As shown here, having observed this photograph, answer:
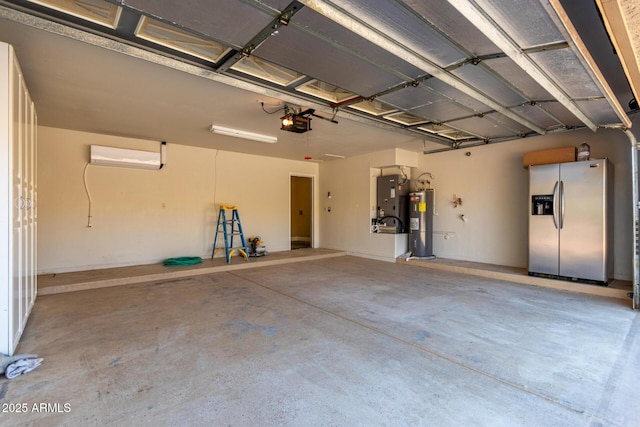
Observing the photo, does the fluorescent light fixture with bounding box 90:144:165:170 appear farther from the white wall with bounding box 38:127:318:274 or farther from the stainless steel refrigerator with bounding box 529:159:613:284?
the stainless steel refrigerator with bounding box 529:159:613:284

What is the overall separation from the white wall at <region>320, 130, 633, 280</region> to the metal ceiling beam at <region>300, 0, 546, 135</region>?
2.83 metres

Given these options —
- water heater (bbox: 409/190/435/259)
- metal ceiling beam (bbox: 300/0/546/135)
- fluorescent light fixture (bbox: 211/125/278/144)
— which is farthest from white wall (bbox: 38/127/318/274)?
metal ceiling beam (bbox: 300/0/546/135)

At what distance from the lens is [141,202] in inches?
240

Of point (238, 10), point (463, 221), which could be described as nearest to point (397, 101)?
point (238, 10)

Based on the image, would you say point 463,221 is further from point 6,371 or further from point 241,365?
point 6,371

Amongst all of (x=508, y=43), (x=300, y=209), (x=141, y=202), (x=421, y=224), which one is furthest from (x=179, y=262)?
(x=508, y=43)

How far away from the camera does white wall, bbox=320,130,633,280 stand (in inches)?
182

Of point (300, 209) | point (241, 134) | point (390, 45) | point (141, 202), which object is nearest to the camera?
point (390, 45)

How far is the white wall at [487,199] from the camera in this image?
4.62 meters

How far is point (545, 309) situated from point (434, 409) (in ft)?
9.01

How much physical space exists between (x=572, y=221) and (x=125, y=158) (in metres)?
7.78

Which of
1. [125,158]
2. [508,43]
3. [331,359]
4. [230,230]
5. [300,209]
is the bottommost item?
[331,359]

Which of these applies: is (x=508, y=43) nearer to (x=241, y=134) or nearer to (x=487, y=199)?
(x=241, y=134)

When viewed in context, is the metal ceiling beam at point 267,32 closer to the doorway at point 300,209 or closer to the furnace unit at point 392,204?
the furnace unit at point 392,204
